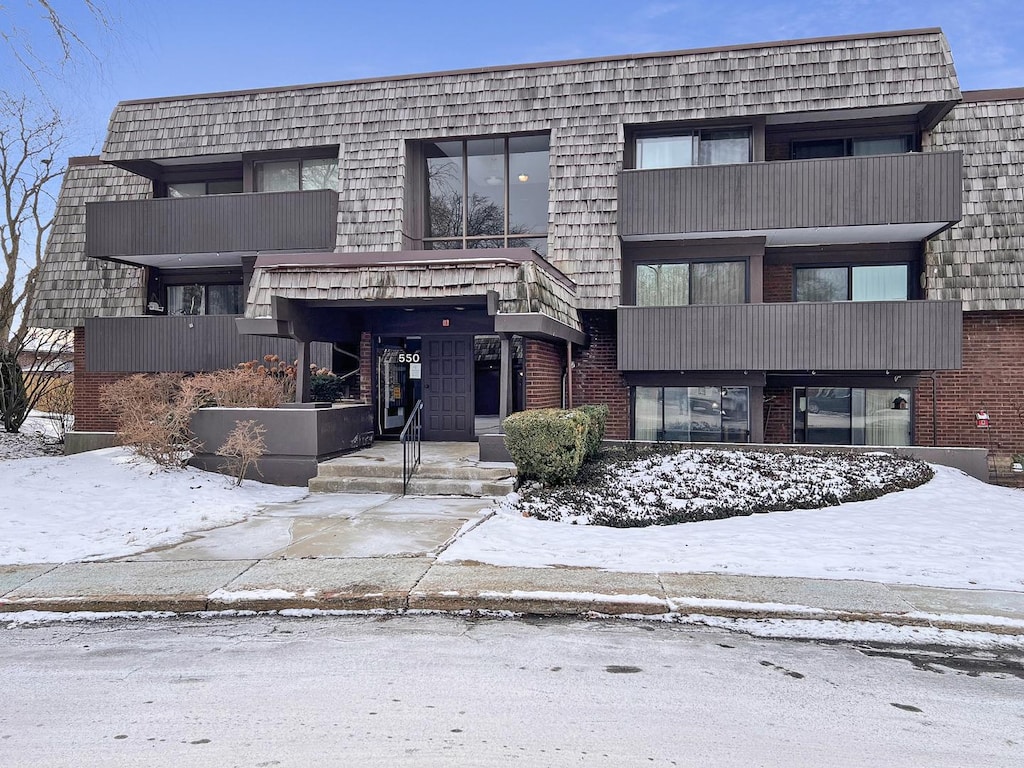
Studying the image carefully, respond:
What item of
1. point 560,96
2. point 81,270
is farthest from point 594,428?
point 81,270

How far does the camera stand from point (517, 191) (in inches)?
608

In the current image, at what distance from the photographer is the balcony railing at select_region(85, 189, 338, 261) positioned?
50.6 feet

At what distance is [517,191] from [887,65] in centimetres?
767

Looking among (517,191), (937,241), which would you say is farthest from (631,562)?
(937,241)

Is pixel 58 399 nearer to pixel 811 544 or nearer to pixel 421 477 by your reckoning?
pixel 421 477

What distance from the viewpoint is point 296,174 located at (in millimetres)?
16469

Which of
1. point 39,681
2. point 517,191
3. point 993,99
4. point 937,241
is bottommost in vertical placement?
point 39,681

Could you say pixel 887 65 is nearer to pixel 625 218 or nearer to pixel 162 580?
pixel 625 218

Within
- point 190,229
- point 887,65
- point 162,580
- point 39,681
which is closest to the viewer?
point 39,681

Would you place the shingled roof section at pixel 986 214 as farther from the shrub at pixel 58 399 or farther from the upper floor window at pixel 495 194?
the shrub at pixel 58 399

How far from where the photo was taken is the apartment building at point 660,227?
44.6ft

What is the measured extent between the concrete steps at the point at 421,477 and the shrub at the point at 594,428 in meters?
1.80

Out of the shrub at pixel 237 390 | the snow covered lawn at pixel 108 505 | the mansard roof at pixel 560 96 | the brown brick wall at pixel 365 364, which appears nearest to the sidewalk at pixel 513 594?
the snow covered lawn at pixel 108 505

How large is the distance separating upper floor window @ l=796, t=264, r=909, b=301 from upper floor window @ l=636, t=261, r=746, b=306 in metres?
1.70
